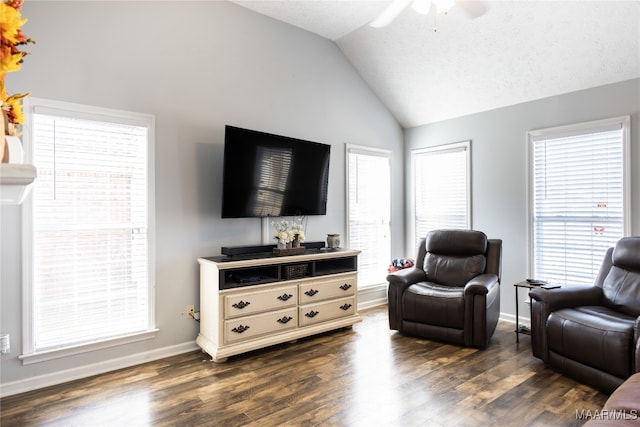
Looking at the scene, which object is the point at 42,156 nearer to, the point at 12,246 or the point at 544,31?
the point at 12,246

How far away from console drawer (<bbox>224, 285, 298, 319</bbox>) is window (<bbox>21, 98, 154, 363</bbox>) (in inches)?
27.3

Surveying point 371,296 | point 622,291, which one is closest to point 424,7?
point 622,291

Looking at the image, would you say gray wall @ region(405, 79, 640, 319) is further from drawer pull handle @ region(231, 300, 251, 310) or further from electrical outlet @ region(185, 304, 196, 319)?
electrical outlet @ region(185, 304, 196, 319)

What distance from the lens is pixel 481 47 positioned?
12.1 feet

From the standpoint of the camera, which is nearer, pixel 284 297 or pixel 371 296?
pixel 284 297

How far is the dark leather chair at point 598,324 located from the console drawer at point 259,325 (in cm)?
207

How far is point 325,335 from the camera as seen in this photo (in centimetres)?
372

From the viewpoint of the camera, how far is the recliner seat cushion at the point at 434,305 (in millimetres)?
3350

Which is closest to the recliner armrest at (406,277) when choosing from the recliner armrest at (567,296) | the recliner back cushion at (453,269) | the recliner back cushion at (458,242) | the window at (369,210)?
the recliner back cushion at (453,269)

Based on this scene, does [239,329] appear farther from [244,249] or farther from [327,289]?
[327,289]

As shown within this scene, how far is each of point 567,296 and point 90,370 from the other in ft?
12.4

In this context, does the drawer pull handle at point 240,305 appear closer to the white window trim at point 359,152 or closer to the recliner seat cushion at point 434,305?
the recliner seat cushion at point 434,305

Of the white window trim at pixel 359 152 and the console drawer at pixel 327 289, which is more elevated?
the white window trim at pixel 359 152

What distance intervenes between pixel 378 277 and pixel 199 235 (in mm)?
2521
